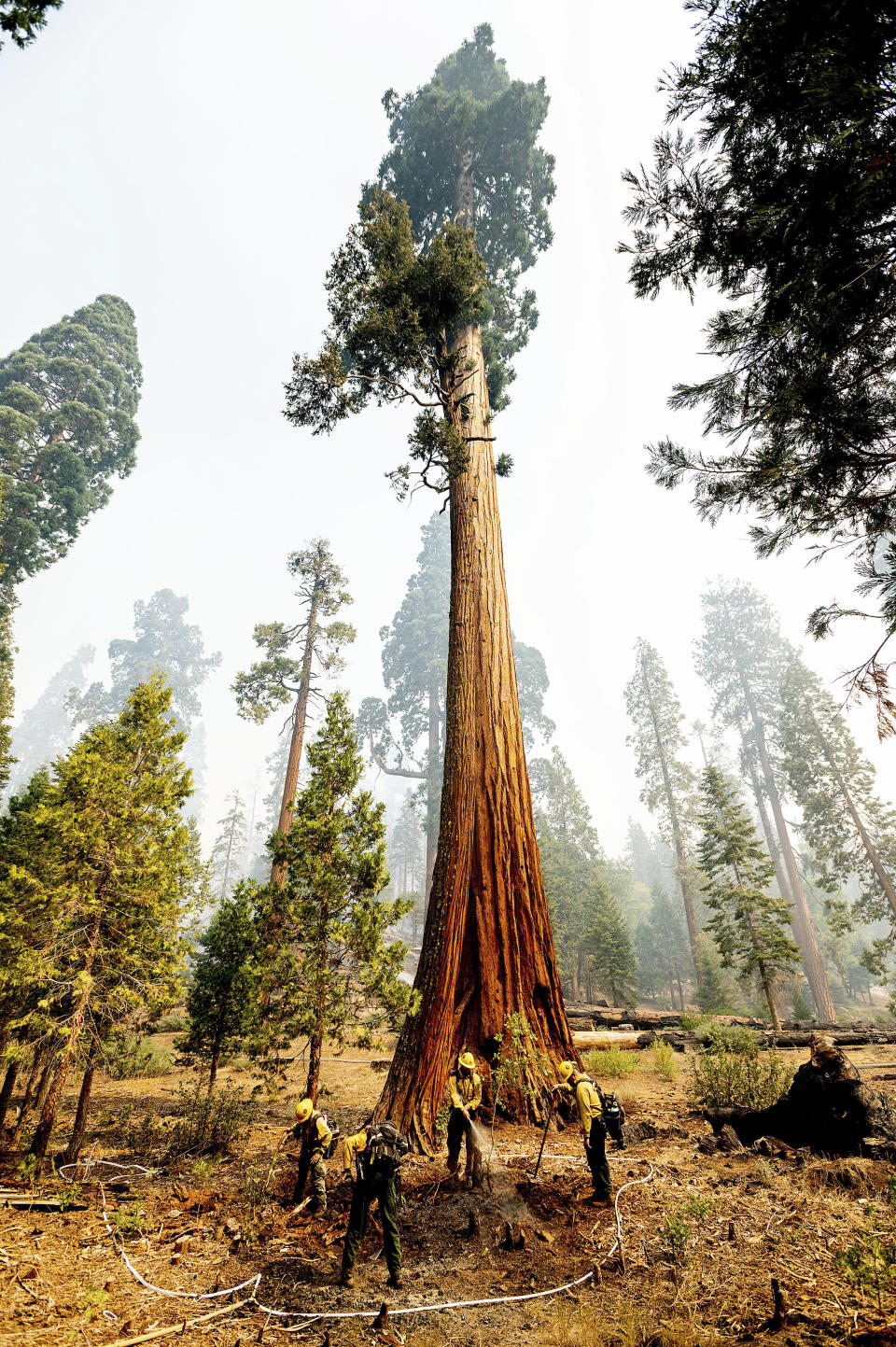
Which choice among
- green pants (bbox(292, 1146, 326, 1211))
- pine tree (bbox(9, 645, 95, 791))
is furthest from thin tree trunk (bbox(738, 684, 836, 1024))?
pine tree (bbox(9, 645, 95, 791))

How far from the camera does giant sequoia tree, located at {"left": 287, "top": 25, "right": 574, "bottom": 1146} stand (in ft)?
19.9

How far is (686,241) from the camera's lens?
5.07m

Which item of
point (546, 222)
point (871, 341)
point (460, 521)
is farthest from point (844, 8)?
point (546, 222)

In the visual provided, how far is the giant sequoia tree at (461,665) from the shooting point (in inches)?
239

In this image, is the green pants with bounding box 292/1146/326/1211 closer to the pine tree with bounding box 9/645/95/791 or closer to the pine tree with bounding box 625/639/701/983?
the pine tree with bounding box 625/639/701/983

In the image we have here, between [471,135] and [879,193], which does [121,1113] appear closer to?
[879,193]

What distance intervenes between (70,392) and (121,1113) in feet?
85.1

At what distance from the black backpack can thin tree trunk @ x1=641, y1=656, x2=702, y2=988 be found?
982 inches

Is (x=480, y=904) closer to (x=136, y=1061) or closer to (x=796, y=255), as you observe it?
(x=796, y=255)

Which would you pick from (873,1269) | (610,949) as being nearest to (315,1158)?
(873,1269)

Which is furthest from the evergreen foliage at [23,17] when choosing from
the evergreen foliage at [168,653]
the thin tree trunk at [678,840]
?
the evergreen foliage at [168,653]

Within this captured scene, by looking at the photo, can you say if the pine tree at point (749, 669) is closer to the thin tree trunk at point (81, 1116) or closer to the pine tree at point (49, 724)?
the thin tree trunk at point (81, 1116)

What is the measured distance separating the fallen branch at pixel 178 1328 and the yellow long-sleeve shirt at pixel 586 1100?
9.07 ft

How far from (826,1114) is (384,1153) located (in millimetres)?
4336
